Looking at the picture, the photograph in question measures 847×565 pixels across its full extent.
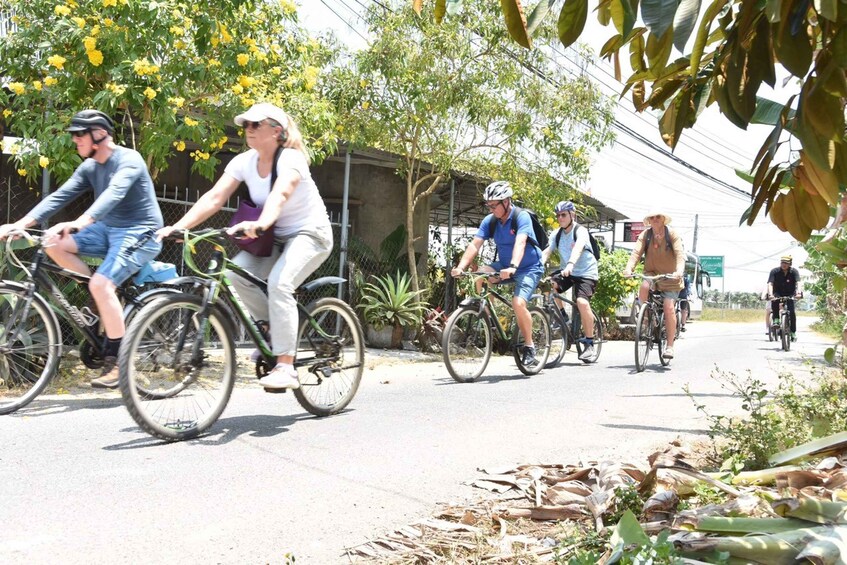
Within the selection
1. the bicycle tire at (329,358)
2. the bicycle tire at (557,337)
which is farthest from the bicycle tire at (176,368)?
the bicycle tire at (557,337)

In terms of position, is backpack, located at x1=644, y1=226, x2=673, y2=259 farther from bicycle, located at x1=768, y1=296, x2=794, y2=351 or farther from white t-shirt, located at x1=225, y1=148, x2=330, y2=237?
bicycle, located at x1=768, y1=296, x2=794, y2=351

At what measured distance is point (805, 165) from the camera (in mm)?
2119

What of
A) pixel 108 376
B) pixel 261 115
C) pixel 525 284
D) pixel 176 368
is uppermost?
pixel 261 115

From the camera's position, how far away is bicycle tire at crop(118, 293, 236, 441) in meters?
4.41

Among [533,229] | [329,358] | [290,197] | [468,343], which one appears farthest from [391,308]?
[290,197]

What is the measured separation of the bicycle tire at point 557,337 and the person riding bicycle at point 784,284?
8.14 m

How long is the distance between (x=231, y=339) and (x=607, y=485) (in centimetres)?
249

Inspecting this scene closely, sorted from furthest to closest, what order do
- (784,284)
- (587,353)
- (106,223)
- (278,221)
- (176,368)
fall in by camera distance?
(784,284) < (587,353) < (106,223) < (278,221) < (176,368)

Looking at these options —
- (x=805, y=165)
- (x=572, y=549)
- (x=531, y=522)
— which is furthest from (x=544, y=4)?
(x=531, y=522)

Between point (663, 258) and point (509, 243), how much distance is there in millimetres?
2691

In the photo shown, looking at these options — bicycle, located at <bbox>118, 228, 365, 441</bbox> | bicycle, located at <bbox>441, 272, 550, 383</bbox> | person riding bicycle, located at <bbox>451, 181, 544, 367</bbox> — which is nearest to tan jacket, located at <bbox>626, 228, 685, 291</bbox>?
person riding bicycle, located at <bbox>451, 181, 544, 367</bbox>

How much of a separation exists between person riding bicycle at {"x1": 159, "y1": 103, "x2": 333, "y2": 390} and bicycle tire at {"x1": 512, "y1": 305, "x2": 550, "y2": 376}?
3.86 m

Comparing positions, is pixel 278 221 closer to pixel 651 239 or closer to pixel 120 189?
pixel 120 189

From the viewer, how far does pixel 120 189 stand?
5.56 meters
